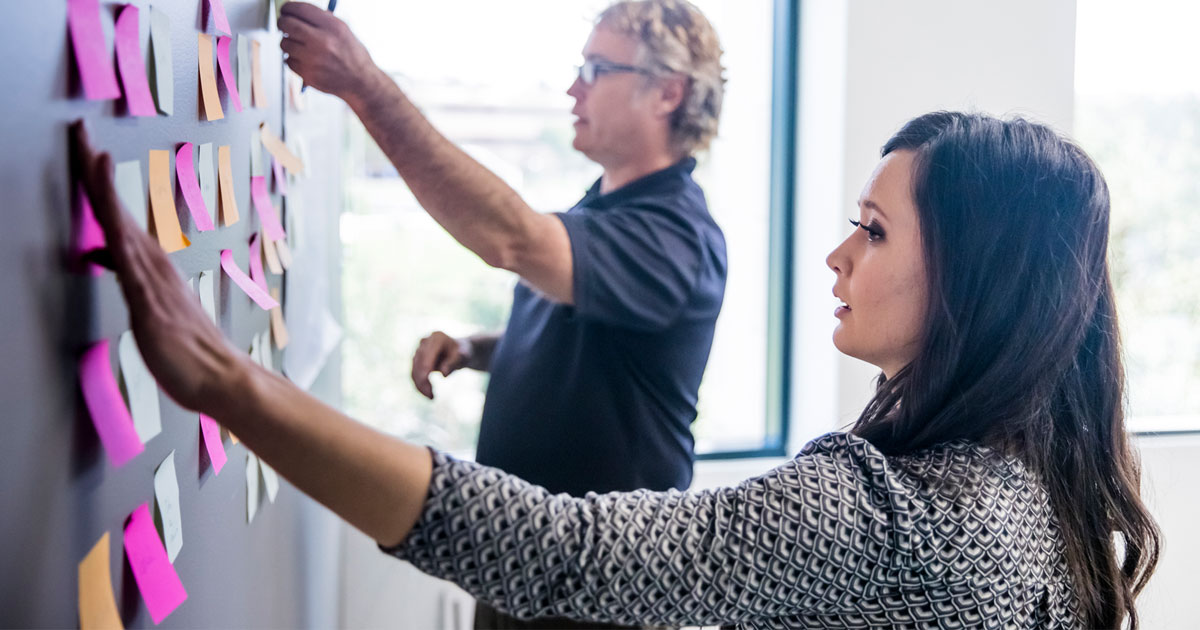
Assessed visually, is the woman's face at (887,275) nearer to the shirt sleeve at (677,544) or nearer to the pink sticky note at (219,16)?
the shirt sleeve at (677,544)

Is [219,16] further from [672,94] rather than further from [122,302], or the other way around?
[672,94]

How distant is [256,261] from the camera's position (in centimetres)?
108

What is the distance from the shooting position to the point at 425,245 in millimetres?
2430

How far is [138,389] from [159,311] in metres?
0.15

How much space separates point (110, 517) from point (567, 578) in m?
0.34

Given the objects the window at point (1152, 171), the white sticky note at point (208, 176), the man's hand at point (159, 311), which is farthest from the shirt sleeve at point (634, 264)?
the window at point (1152, 171)

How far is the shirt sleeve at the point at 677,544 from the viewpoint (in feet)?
2.22

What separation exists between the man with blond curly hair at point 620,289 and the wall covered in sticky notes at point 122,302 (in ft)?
1.09

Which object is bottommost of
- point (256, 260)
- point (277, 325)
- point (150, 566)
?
point (150, 566)

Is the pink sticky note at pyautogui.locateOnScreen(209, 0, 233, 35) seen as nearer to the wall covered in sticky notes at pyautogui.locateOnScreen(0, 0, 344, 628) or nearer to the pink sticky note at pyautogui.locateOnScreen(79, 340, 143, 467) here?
the wall covered in sticky notes at pyautogui.locateOnScreen(0, 0, 344, 628)

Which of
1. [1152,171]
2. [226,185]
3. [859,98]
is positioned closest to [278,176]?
[226,185]

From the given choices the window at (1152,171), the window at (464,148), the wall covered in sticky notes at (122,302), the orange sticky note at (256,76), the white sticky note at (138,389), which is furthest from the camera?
the window at (1152,171)

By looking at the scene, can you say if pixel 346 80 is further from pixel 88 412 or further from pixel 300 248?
pixel 300 248

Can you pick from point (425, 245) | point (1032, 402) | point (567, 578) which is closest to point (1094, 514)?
point (1032, 402)
